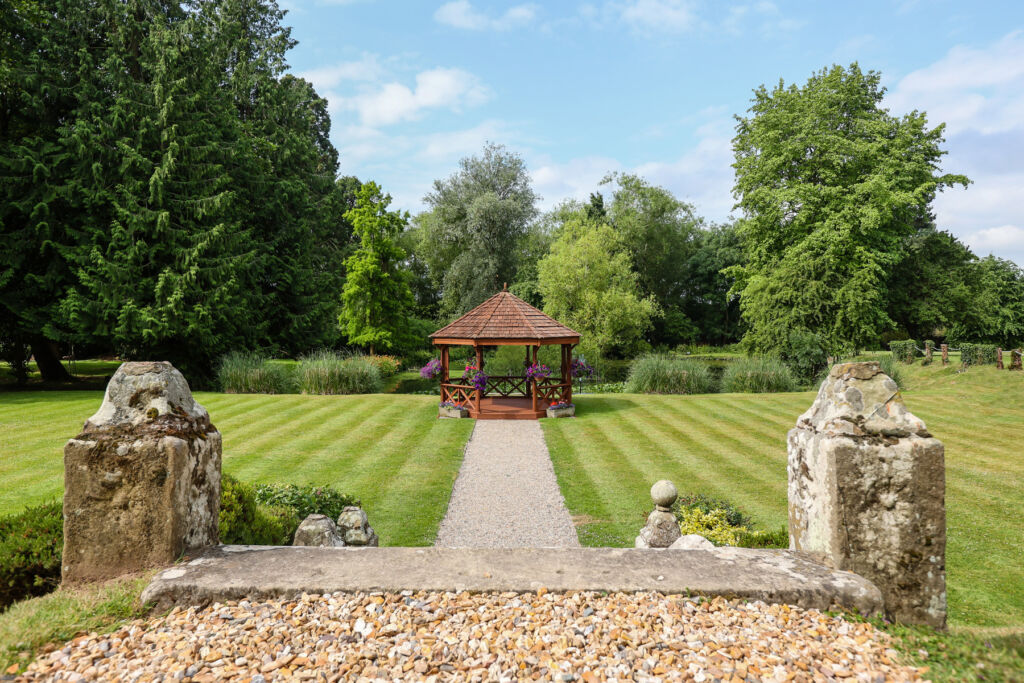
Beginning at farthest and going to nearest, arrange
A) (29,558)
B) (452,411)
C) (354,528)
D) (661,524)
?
(452,411) < (661,524) < (354,528) < (29,558)

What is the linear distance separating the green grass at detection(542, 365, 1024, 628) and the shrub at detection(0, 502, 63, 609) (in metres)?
5.11

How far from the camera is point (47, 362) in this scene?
2030 cm

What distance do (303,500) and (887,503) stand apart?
5.59 meters

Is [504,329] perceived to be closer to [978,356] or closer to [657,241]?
[978,356]

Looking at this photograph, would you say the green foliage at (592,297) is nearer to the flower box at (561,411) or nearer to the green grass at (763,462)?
the green grass at (763,462)

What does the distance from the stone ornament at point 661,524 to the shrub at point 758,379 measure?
1525 centimetres

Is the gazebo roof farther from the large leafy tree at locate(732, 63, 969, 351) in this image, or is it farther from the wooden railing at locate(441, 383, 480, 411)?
the large leafy tree at locate(732, 63, 969, 351)

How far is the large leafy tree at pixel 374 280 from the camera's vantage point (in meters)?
24.7

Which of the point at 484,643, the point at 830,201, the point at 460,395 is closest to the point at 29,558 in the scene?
the point at 484,643

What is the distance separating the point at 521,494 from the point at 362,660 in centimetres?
612

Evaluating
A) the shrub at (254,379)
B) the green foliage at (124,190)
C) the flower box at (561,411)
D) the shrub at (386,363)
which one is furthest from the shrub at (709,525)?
the shrub at (386,363)

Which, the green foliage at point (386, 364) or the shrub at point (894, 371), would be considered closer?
the shrub at point (894, 371)

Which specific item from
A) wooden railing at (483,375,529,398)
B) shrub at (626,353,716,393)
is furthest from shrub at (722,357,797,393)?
wooden railing at (483,375,529,398)

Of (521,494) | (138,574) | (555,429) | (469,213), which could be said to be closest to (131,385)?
(138,574)
